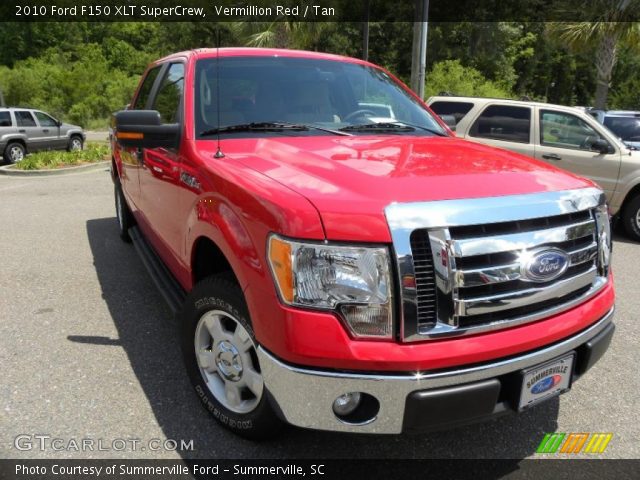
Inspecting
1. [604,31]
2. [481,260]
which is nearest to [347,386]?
[481,260]

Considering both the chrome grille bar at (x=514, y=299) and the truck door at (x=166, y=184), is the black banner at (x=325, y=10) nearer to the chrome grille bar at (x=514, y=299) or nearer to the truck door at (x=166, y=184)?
the truck door at (x=166, y=184)

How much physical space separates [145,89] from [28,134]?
41.0 feet

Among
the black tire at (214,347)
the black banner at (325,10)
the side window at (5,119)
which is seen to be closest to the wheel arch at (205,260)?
the black tire at (214,347)

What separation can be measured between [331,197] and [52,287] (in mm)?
3683

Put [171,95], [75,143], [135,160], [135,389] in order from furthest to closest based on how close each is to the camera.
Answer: [75,143]
[135,160]
[171,95]
[135,389]

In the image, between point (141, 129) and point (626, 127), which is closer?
point (141, 129)

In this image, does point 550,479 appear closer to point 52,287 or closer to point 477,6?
point 52,287

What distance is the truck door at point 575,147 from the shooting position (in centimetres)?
721

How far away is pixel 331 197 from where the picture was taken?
1960 millimetres

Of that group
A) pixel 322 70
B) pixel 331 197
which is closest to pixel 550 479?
pixel 331 197

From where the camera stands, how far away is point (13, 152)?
47.4ft

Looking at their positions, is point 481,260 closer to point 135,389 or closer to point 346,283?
point 346,283

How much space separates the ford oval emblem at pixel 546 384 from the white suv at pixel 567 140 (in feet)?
19.5

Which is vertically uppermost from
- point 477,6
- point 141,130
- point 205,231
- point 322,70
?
point 477,6
